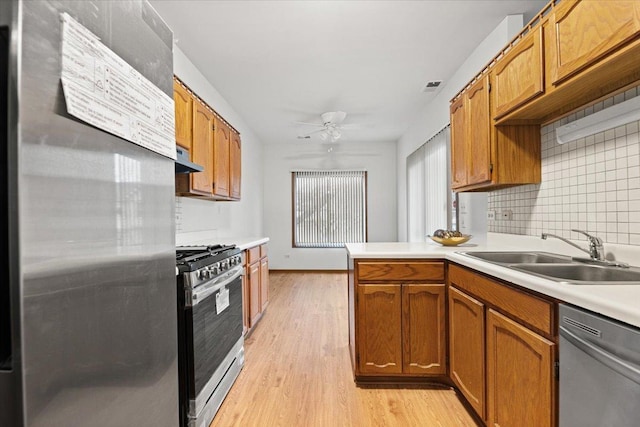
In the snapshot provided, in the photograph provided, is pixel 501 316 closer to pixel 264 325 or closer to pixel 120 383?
pixel 120 383

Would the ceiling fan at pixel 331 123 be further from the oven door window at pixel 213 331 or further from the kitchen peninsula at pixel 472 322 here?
the oven door window at pixel 213 331

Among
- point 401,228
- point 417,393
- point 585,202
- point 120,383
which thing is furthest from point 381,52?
point 401,228

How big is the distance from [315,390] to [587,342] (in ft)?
5.47

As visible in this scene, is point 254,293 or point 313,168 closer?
point 254,293

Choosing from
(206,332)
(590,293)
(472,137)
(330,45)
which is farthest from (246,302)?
(590,293)

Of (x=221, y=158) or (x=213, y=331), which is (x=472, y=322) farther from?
(x=221, y=158)

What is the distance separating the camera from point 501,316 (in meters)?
1.43

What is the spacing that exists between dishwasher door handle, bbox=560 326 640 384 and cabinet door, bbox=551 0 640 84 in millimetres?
1076

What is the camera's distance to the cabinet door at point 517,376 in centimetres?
115

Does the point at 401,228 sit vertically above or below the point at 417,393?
above

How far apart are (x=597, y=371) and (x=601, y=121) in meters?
1.30

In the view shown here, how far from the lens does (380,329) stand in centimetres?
211

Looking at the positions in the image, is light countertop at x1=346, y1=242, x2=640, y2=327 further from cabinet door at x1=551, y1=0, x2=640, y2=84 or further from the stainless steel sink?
cabinet door at x1=551, y1=0, x2=640, y2=84

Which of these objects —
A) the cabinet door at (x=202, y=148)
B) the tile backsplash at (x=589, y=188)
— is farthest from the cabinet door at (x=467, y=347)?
the cabinet door at (x=202, y=148)
